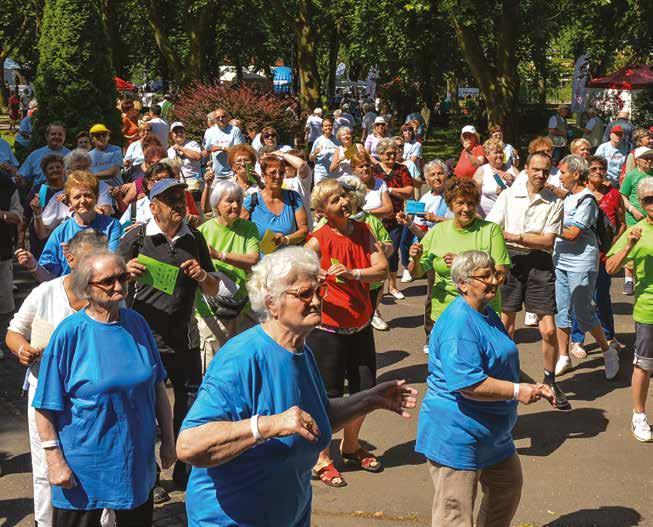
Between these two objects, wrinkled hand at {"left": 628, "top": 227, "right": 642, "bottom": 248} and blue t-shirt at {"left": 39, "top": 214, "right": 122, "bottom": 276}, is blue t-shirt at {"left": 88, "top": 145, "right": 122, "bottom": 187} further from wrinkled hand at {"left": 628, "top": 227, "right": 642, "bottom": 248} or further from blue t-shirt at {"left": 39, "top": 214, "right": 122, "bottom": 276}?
wrinkled hand at {"left": 628, "top": 227, "right": 642, "bottom": 248}

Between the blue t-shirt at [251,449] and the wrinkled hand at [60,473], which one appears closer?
the blue t-shirt at [251,449]

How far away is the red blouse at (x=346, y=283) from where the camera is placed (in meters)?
6.83

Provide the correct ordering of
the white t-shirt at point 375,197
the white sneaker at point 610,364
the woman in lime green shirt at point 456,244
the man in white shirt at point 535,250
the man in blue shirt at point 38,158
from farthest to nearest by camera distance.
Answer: the man in blue shirt at point 38,158, the white t-shirt at point 375,197, the white sneaker at point 610,364, the man in white shirt at point 535,250, the woman in lime green shirt at point 456,244

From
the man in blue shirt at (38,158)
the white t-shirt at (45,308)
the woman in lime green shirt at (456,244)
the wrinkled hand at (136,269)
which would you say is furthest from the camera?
the man in blue shirt at (38,158)

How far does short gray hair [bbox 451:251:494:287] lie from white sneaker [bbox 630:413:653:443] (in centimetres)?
290

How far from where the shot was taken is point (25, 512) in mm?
6316

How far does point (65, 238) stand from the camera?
6.79 meters

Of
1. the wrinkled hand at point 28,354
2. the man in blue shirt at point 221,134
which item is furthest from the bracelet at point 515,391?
the man in blue shirt at point 221,134

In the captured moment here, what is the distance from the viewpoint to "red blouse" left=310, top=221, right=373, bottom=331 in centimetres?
683

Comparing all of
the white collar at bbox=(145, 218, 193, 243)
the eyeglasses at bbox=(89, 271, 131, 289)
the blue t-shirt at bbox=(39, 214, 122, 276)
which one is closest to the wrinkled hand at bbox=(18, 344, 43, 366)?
the eyeglasses at bbox=(89, 271, 131, 289)

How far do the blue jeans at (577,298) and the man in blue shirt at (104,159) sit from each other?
5469mm

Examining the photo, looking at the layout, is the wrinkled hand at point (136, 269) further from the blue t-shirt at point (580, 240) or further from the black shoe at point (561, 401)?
the blue t-shirt at point (580, 240)

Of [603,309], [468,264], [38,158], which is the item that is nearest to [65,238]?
[468,264]

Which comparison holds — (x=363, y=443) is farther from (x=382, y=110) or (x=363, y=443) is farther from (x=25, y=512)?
(x=382, y=110)
